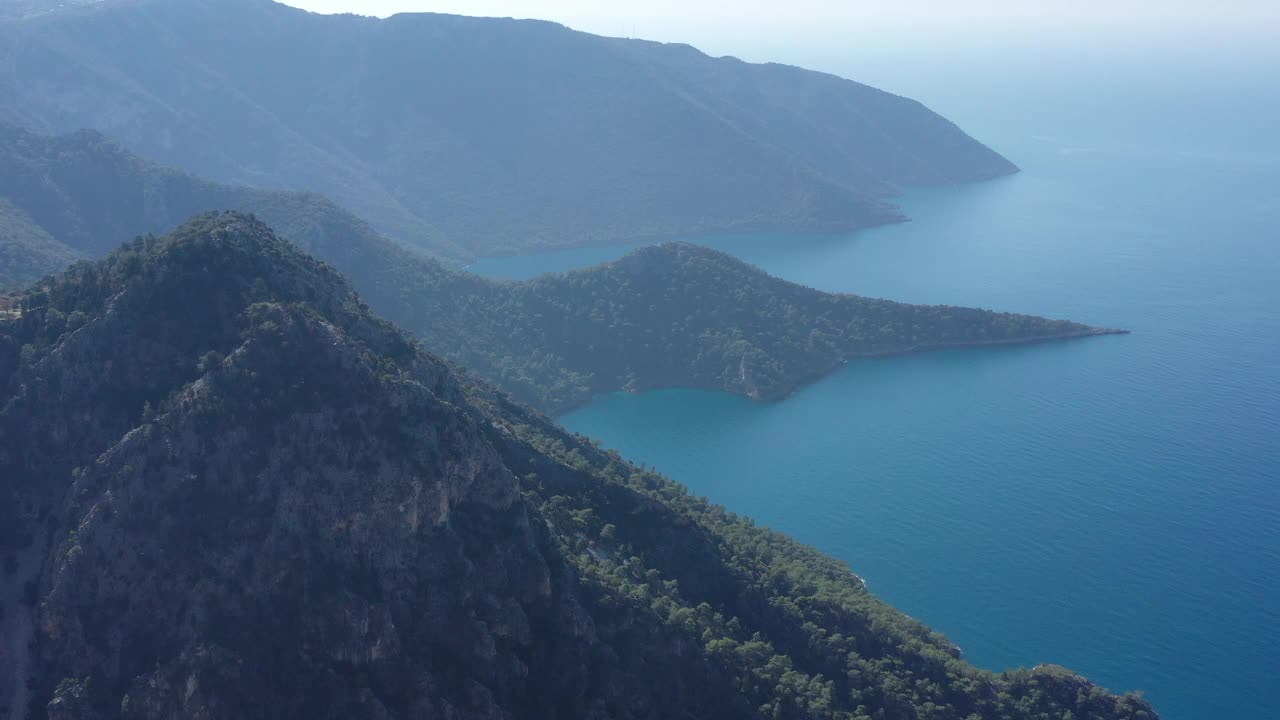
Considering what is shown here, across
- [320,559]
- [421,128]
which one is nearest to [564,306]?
[320,559]

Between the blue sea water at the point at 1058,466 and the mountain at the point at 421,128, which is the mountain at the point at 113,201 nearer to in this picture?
the mountain at the point at 421,128

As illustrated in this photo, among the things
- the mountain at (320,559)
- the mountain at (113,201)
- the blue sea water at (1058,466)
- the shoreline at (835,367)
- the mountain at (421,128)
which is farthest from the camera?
the mountain at (421,128)

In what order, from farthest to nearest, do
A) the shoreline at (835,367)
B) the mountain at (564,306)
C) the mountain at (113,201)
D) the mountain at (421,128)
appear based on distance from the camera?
the mountain at (421,128)
the mountain at (113,201)
the mountain at (564,306)
the shoreline at (835,367)

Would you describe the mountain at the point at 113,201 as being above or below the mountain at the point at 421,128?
below

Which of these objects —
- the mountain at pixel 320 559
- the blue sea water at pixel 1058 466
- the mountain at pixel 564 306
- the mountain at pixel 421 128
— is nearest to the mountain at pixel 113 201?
the mountain at pixel 564 306

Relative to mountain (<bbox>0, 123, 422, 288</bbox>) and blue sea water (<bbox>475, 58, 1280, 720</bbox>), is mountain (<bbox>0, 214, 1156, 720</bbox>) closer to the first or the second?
blue sea water (<bbox>475, 58, 1280, 720</bbox>)

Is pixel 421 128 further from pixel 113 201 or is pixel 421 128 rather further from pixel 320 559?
pixel 320 559

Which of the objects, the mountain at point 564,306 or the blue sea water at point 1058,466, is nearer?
the blue sea water at point 1058,466
